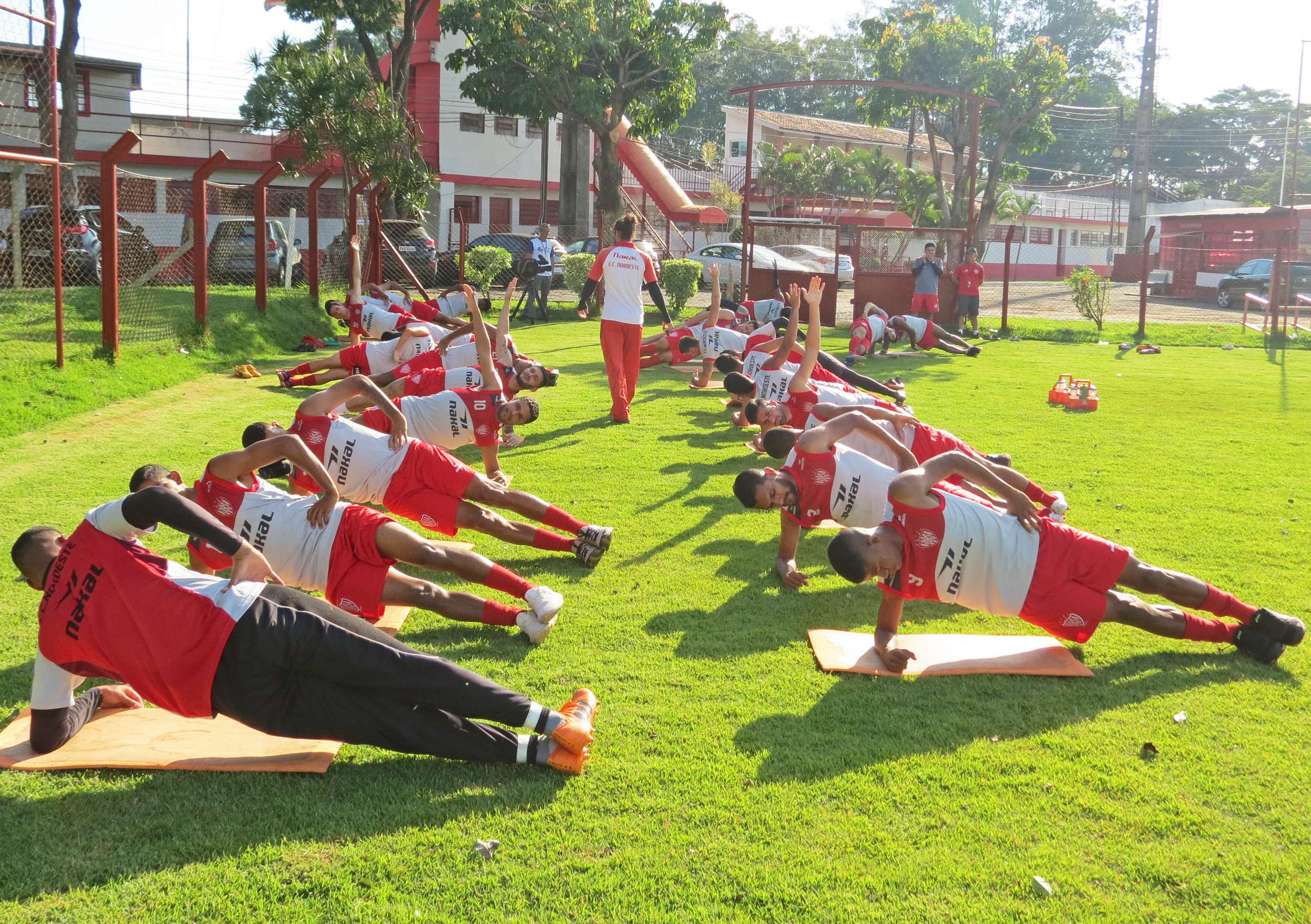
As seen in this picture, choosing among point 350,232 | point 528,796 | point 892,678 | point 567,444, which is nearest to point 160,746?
point 528,796

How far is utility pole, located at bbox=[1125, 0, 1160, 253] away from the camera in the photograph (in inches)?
1496

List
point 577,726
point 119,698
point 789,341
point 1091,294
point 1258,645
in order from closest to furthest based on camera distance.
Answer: point 577,726 → point 119,698 → point 1258,645 → point 789,341 → point 1091,294

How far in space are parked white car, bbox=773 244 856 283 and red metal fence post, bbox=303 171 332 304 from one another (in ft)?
43.4

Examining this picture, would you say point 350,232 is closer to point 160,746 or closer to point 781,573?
point 781,573

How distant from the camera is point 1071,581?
16.3 feet

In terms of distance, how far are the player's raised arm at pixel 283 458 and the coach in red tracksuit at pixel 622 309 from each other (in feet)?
20.3

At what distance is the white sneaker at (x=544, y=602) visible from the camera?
5160 mm

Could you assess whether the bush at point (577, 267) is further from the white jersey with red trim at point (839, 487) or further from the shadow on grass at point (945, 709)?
the shadow on grass at point (945, 709)

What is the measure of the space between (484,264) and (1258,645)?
19.8 m

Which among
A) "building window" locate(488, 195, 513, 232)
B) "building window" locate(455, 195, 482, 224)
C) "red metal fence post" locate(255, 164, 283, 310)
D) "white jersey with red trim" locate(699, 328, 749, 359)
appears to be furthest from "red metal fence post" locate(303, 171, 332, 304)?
"building window" locate(488, 195, 513, 232)

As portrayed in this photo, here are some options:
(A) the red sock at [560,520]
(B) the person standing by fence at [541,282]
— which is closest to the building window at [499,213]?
(B) the person standing by fence at [541,282]

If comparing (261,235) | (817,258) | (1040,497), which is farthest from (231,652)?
(817,258)


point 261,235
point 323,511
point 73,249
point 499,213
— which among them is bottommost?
point 323,511

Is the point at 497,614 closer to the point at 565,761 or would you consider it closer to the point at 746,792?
the point at 565,761
